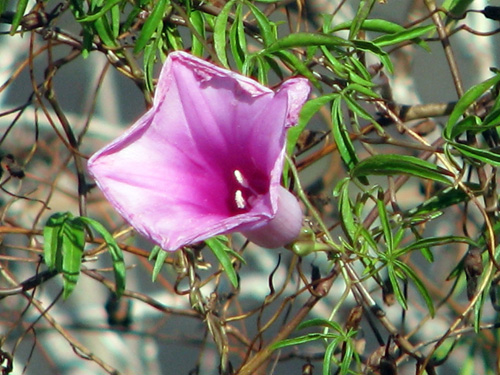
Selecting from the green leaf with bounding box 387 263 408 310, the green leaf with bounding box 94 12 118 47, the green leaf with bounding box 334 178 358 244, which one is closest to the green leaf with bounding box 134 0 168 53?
the green leaf with bounding box 94 12 118 47

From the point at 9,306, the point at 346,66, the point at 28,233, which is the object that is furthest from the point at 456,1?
the point at 9,306

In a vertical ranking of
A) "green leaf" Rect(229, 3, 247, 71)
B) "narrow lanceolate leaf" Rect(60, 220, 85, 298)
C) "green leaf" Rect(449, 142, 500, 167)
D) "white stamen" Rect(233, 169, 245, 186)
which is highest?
"green leaf" Rect(229, 3, 247, 71)

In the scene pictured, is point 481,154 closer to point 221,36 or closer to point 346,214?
point 346,214

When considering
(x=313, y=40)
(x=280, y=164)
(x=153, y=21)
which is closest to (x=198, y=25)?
(x=153, y=21)

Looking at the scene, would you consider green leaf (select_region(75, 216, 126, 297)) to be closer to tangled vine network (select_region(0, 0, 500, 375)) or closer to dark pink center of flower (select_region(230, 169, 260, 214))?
tangled vine network (select_region(0, 0, 500, 375))

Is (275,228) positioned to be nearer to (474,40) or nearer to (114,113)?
(474,40)

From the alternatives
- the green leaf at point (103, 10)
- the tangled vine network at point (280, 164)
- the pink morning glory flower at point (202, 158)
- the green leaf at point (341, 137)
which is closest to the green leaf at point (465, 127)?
the tangled vine network at point (280, 164)

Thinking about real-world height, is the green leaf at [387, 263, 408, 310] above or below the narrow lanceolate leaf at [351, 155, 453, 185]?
below
